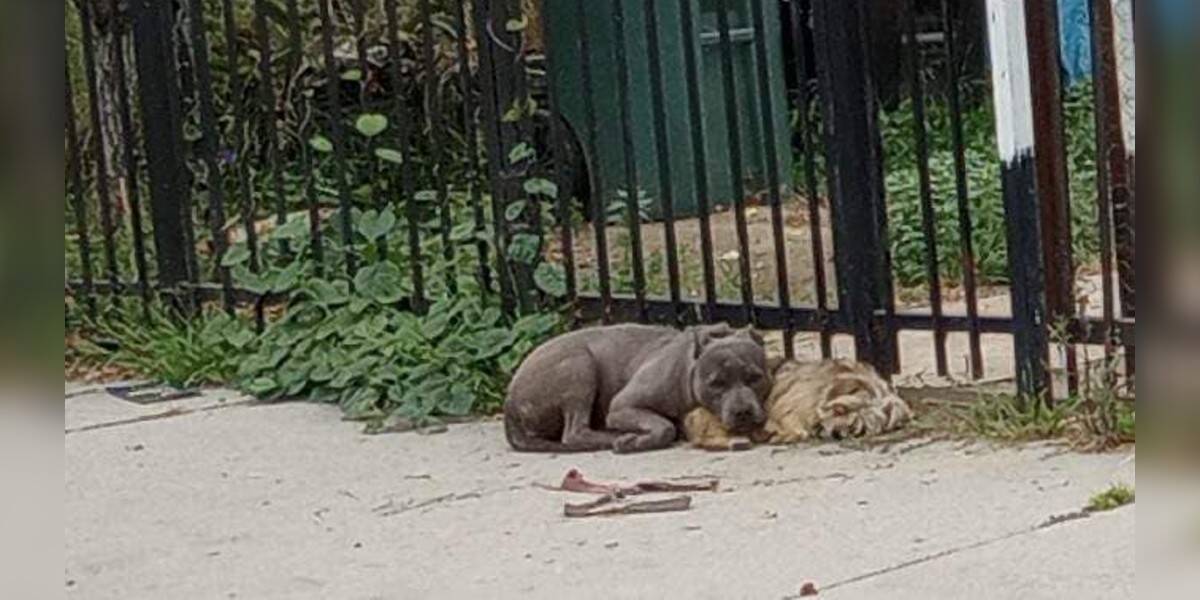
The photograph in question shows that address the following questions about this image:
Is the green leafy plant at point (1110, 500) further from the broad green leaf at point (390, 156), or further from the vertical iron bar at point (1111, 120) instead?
the broad green leaf at point (390, 156)

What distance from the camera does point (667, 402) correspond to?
5.34 meters

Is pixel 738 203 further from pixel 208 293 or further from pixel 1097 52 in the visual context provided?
pixel 208 293

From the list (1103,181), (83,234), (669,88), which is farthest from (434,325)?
(669,88)

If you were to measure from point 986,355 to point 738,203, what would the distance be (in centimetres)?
84

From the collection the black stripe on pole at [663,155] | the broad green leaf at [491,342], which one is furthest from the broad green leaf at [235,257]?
the black stripe on pole at [663,155]

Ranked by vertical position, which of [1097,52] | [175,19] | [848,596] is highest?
[175,19]

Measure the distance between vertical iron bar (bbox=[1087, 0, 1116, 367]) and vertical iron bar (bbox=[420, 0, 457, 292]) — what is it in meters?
2.16

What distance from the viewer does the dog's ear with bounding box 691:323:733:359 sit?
17.4 feet

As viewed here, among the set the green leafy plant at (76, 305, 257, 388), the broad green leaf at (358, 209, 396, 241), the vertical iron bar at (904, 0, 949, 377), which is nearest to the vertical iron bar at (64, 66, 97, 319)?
the green leafy plant at (76, 305, 257, 388)

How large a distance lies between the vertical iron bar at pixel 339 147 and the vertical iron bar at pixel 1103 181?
8.42 ft

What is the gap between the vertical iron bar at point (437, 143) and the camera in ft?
20.9

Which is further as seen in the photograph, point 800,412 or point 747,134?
point 747,134

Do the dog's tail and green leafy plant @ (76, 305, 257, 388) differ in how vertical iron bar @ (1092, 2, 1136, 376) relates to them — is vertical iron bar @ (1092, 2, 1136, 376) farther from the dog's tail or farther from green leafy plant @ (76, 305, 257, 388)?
green leafy plant @ (76, 305, 257, 388)
